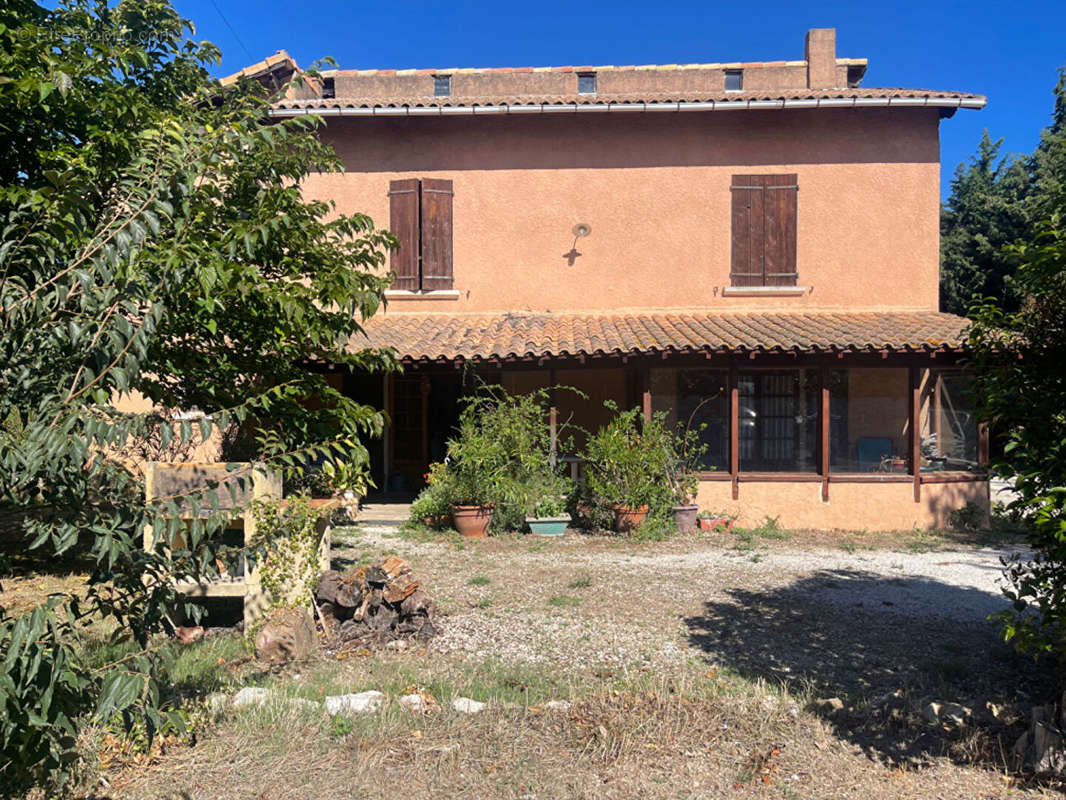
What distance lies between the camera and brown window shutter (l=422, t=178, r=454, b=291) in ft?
40.6

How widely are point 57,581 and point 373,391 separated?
6605 millimetres

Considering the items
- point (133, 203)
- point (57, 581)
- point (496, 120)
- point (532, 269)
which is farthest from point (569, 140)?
point (133, 203)

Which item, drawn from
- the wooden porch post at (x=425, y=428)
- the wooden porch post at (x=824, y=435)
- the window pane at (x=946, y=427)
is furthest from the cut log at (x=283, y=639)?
the window pane at (x=946, y=427)

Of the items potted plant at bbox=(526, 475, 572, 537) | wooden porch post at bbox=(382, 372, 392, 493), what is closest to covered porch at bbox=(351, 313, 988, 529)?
potted plant at bbox=(526, 475, 572, 537)

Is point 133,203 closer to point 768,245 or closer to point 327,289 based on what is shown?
point 327,289

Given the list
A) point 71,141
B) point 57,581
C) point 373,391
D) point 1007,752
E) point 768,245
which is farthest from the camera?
point 373,391

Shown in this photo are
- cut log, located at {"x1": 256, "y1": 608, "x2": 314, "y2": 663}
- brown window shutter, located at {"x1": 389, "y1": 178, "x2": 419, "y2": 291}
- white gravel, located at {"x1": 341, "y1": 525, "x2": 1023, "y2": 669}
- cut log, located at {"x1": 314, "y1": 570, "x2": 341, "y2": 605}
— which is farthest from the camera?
brown window shutter, located at {"x1": 389, "y1": 178, "x2": 419, "y2": 291}

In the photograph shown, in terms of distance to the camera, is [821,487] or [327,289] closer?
[327,289]

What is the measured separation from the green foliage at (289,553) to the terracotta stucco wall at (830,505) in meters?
6.65

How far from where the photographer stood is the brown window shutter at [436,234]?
40.6 ft

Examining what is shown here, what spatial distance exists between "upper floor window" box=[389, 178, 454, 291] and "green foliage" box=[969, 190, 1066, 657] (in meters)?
9.45

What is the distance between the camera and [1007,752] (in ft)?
12.5

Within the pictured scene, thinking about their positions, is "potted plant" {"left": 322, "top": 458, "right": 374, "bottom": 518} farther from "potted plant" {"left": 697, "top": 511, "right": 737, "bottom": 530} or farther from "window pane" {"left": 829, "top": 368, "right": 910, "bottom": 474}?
"window pane" {"left": 829, "top": 368, "right": 910, "bottom": 474}

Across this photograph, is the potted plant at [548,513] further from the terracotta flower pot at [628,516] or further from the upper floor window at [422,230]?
the upper floor window at [422,230]
